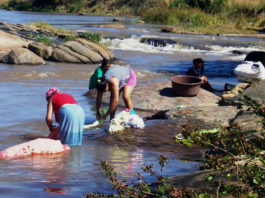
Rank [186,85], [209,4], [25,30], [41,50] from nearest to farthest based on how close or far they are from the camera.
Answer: [186,85] → [41,50] → [25,30] → [209,4]

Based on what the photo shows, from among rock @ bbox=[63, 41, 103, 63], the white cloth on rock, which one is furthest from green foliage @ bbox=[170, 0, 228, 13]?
the white cloth on rock

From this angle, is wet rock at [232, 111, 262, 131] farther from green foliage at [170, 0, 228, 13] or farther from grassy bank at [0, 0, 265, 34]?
green foliage at [170, 0, 228, 13]

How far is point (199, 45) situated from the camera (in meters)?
24.1

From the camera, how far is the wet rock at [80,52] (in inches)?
704

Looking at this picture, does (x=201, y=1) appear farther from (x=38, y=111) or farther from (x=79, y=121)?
(x=79, y=121)

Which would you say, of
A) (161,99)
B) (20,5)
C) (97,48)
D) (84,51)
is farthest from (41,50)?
(20,5)

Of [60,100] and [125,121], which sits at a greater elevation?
[60,100]

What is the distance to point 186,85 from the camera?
9.80 meters

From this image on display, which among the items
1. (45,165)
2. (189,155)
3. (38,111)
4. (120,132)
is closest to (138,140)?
(120,132)

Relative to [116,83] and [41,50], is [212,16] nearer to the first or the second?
[41,50]

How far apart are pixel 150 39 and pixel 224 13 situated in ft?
41.1

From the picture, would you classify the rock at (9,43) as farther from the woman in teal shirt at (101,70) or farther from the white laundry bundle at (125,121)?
the white laundry bundle at (125,121)

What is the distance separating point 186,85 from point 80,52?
9.03 metres

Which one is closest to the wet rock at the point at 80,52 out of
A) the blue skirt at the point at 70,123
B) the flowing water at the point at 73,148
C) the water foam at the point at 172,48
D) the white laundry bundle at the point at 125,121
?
the flowing water at the point at 73,148
